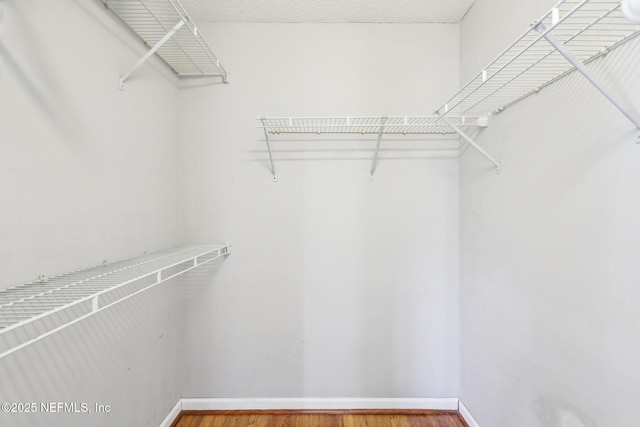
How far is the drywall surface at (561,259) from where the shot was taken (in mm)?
728

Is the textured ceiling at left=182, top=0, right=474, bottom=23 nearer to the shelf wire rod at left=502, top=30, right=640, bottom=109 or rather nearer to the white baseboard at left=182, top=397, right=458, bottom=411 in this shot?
the shelf wire rod at left=502, top=30, right=640, bottom=109

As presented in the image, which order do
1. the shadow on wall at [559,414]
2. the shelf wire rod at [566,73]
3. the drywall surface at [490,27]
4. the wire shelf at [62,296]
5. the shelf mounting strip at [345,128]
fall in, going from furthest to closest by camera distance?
the shelf mounting strip at [345,128]
the drywall surface at [490,27]
the shadow on wall at [559,414]
the shelf wire rod at [566,73]
the wire shelf at [62,296]

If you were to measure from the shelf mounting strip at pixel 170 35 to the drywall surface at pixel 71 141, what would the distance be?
6 cm

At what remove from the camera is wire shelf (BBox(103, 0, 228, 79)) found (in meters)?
1.09

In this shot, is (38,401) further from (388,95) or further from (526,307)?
(388,95)

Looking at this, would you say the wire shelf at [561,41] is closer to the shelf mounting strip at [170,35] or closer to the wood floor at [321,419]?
the shelf mounting strip at [170,35]

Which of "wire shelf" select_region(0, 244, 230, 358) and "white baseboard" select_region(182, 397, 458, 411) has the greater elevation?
"wire shelf" select_region(0, 244, 230, 358)

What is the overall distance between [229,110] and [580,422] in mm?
2087

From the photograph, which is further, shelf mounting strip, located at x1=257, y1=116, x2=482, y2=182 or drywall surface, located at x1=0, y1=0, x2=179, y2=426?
shelf mounting strip, located at x1=257, y1=116, x2=482, y2=182

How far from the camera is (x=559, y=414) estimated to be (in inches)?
36.6

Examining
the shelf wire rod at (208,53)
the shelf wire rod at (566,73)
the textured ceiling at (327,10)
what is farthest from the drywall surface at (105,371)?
the shelf wire rod at (566,73)

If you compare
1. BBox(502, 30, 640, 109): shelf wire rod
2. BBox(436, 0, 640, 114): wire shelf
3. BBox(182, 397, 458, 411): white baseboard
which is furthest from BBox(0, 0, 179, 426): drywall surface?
BBox(502, 30, 640, 109): shelf wire rod

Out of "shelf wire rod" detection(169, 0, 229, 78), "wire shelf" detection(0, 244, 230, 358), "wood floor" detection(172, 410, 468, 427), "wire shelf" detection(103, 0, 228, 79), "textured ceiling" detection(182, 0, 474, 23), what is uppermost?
"textured ceiling" detection(182, 0, 474, 23)

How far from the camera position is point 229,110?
1618 mm
